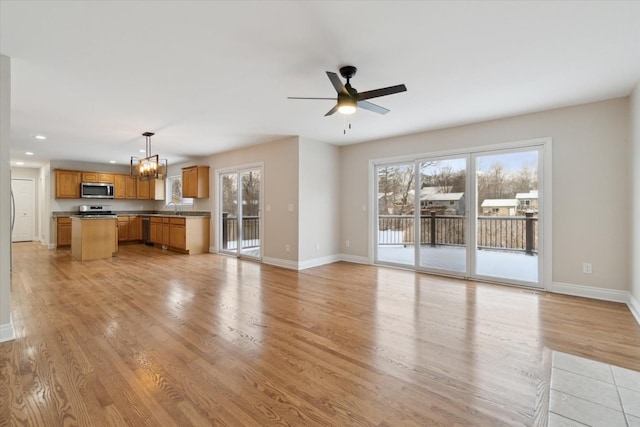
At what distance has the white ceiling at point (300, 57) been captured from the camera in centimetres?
207

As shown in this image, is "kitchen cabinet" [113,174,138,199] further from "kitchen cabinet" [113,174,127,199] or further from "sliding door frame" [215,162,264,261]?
"sliding door frame" [215,162,264,261]

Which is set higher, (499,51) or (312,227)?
(499,51)

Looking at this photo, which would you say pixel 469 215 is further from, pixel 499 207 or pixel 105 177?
pixel 105 177

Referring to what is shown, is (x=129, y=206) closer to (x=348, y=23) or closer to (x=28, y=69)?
(x=28, y=69)

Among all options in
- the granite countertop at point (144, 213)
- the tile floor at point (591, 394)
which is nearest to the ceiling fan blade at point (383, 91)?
the tile floor at point (591, 394)

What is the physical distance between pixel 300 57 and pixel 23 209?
11.9 metres

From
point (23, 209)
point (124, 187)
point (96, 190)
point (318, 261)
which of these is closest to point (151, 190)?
point (124, 187)

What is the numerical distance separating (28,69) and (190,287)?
2.99m

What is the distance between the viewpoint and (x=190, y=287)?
14.0 feet

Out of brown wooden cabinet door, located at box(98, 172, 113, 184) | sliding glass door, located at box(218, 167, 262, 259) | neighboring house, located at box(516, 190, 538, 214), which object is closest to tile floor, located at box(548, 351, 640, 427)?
neighboring house, located at box(516, 190, 538, 214)

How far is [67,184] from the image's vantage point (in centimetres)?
822

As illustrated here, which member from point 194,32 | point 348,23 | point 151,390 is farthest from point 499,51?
point 151,390

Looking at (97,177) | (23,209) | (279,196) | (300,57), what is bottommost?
(23,209)

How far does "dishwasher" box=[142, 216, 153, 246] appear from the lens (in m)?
8.98
